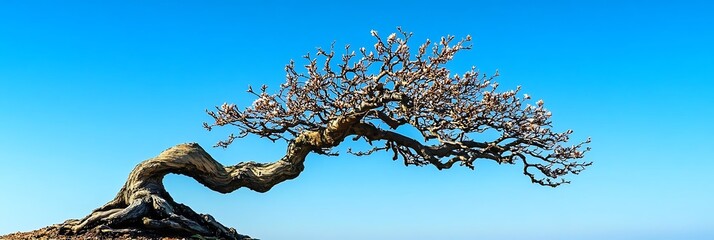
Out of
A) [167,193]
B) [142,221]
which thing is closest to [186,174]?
[167,193]

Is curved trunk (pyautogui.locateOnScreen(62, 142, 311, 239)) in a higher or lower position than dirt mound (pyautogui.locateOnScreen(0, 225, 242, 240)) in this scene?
higher

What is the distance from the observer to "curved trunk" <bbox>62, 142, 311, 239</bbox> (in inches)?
461

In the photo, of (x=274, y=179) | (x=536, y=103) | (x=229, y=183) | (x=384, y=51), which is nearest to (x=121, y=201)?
(x=229, y=183)

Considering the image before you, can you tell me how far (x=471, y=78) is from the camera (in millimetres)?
11555

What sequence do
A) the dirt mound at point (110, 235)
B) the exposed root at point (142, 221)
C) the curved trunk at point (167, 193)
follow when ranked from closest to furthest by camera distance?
the dirt mound at point (110, 235), the exposed root at point (142, 221), the curved trunk at point (167, 193)

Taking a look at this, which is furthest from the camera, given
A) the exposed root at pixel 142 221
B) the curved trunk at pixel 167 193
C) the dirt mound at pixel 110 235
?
the curved trunk at pixel 167 193

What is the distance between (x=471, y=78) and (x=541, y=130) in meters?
1.60

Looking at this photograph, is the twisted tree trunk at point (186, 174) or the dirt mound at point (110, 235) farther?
the twisted tree trunk at point (186, 174)

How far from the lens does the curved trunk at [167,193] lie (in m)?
11.7

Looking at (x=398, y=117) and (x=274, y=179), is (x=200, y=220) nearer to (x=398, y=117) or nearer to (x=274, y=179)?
(x=274, y=179)

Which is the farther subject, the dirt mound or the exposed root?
the exposed root

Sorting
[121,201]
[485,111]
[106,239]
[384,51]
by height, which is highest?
[384,51]

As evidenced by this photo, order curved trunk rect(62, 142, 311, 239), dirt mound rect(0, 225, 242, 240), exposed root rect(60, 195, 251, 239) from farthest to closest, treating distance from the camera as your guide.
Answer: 1. curved trunk rect(62, 142, 311, 239)
2. exposed root rect(60, 195, 251, 239)
3. dirt mound rect(0, 225, 242, 240)

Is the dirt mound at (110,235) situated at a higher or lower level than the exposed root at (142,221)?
lower
